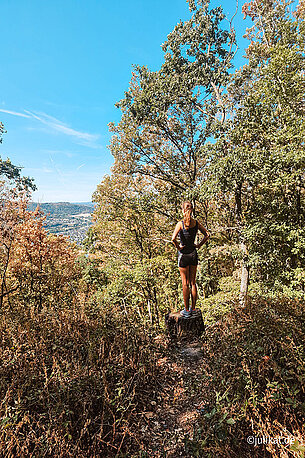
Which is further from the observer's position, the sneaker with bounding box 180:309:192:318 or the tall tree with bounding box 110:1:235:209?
the tall tree with bounding box 110:1:235:209

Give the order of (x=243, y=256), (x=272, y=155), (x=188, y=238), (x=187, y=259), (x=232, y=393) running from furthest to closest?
(x=243, y=256), (x=272, y=155), (x=187, y=259), (x=188, y=238), (x=232, y=393)

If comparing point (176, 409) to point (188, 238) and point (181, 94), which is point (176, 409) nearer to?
point (188, 238)

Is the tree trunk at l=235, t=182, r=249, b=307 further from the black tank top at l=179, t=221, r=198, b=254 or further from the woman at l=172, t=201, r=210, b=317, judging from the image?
the black tank top at l=179, t=221, r=198, b=254

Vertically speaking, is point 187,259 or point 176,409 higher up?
point 187,259

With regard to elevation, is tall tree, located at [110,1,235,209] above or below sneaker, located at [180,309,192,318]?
above

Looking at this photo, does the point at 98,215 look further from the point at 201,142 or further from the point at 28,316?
the point at 28,316

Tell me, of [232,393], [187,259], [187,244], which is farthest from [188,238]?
[232,393]

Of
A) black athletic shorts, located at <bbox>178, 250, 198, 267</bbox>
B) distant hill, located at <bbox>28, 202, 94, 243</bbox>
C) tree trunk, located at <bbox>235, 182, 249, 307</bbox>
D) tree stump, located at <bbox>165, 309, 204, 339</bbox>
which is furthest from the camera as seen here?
distant hill, located at <bbox>28, 202, 94, 243</bbox>

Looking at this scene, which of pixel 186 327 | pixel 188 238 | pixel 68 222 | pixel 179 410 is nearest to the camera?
pixel 179 410

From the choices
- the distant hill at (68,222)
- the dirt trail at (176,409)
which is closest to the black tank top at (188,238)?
the dirt trail at (176,409)

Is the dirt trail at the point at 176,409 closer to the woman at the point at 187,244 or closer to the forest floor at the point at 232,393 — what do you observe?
the forest floor at the point at 232,393

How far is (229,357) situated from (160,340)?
6.22 ft

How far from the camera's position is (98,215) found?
15.8 m

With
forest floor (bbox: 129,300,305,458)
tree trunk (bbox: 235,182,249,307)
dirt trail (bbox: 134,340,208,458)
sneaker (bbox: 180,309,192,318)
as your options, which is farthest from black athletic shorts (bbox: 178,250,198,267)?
tree trunk (bbox: 235,182,249,307)
